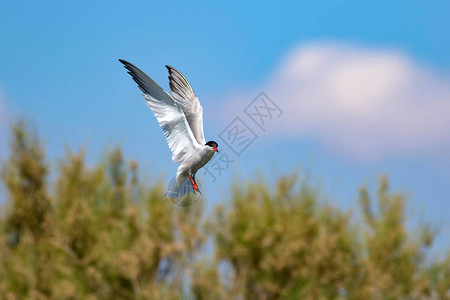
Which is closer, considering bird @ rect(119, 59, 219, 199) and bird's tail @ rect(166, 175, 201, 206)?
bird @ rect(119, 59, 219, 199)

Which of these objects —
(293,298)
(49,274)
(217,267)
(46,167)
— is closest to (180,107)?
(217,267)

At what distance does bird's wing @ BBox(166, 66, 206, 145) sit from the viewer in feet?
44.7

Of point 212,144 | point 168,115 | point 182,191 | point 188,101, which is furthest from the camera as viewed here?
point 188,101

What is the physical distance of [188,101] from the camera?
14148mm

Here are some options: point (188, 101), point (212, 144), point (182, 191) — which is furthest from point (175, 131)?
point (188, 101)

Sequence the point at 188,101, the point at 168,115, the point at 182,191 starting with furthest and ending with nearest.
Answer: the point at 188,101 < the point at 182,191 < the point at 168,115

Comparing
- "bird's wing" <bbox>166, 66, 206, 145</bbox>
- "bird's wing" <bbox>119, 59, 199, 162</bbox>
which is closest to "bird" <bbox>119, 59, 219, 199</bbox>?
"bird's wing" <bbox>119, 59, 199, 162</bbox>

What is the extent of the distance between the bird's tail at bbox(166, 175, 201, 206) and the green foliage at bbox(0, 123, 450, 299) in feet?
0.73

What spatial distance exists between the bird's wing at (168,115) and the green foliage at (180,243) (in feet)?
3.93

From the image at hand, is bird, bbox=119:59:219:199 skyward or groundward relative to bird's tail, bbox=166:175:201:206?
skyward

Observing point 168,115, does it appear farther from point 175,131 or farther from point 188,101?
point 188,101

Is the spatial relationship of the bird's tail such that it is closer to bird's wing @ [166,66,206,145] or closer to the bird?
the bird

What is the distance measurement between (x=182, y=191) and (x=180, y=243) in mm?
986

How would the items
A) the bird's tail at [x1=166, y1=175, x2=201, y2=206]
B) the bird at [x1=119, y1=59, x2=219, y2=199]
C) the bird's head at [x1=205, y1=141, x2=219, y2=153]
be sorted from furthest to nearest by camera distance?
the bird's tail at [x1=166, y1=175, x2=201, y2=206], the bird at [x1=119, y1=59, x2=219, y2=199], the bird's head at [x1=205, y1=141, x2=219, y2=153]
